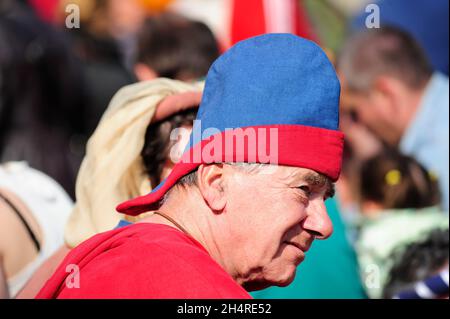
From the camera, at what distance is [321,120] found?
7.43ft

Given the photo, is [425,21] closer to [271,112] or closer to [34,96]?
[34,96]

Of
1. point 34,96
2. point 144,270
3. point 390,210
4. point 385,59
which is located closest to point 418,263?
point 390,210

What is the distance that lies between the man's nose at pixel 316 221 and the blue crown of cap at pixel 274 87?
0.20m

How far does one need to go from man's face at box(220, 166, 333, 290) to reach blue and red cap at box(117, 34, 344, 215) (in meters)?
0.04

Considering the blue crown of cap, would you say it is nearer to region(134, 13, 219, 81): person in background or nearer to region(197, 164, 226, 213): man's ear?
region(197, 164, 226, 213): man's ear

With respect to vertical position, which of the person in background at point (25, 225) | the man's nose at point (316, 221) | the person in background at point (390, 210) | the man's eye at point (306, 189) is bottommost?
the person in background at point (390, 210)

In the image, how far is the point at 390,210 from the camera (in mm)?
4594

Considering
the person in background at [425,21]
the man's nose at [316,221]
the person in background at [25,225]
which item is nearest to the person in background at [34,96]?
the person in background at [25,225]

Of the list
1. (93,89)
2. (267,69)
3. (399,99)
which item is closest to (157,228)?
(267,69)

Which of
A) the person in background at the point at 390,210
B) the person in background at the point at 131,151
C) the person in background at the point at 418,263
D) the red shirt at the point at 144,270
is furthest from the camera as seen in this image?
the person in background at the point at 390,210

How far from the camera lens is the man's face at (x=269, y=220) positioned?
2209 mm

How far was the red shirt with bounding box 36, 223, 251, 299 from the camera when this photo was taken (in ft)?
6.32

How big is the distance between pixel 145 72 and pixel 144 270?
7.80ft

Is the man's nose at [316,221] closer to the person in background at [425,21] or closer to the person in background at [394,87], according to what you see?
the person in background at [394,87]
